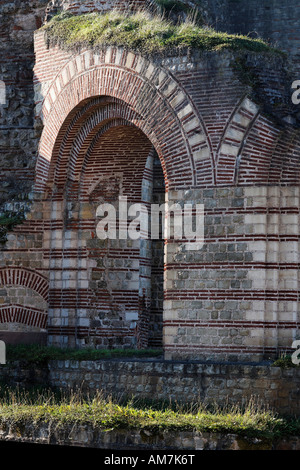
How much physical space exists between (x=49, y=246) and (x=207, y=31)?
14.3 feet

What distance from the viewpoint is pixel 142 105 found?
46.0 ft

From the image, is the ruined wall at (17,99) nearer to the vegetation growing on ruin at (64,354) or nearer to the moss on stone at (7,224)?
the moss on stone at (7,224)

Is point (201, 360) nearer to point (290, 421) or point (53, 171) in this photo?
point (290, 421)

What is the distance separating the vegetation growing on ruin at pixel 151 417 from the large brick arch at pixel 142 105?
10.7ft


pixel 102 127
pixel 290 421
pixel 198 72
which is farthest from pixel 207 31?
pixel 290 421

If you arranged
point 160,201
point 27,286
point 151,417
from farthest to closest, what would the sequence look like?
point 160,201 < point 27,286 < point 151,417

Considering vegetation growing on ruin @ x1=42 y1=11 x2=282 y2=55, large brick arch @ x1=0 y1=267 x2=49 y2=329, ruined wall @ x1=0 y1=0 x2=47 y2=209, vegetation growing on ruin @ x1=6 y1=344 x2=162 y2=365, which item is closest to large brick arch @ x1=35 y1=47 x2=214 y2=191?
vegetation growing on ruin @ x1=42 y1=11 x2=282 y2=55

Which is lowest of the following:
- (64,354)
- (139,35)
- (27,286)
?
(64,354)

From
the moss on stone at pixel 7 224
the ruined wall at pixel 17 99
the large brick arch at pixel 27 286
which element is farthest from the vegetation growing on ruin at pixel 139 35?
the large brick arch at pixel 27 286

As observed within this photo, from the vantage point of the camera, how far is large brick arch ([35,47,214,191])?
43.7ft

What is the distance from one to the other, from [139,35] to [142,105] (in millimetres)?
1106

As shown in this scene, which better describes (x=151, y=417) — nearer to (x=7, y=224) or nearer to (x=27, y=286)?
(x=27, y=286)

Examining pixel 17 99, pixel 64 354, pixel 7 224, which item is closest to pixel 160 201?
pixel 7 224
